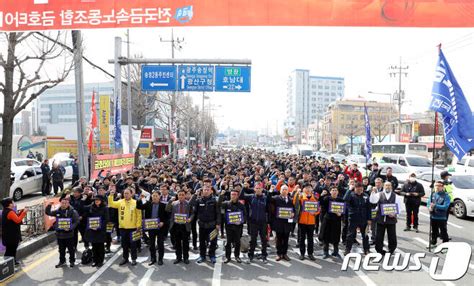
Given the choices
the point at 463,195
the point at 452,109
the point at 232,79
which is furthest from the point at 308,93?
the point at 452,109

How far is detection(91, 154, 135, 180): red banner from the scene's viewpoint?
1350 cm

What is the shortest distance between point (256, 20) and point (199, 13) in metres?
1.26

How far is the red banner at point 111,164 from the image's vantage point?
13.5 meters

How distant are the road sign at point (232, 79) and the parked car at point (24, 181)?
30.8 ft

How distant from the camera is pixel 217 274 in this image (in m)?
7.41

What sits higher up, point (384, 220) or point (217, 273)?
point (384, 220)

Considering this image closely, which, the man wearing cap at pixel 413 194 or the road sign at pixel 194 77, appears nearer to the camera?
the man wearing cap at pixel 413 194

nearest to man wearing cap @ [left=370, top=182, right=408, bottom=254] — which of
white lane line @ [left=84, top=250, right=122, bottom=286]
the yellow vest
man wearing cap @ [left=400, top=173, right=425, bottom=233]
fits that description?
man wearing cap @ [left=400, top=173, right=425, bottom=233]

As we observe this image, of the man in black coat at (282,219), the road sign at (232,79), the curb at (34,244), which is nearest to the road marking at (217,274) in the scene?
the man in black coat at (282,219)

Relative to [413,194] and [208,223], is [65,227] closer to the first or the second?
[208,223]

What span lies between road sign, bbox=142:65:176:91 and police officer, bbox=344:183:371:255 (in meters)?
12.2

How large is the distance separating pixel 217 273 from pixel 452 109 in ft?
19.8

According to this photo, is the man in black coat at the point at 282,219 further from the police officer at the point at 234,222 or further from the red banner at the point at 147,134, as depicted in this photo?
the red banner at the point at 147,134

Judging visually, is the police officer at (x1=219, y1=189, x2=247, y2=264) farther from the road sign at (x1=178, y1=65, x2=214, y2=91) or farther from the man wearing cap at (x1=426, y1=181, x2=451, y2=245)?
the road sign at (x1=178, y1=65, x2=214, y2=91)
